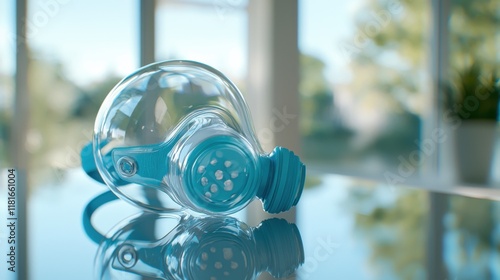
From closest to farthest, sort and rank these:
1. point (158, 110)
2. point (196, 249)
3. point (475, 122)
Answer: point (196, 249), point (158, 110), point (475, 122)

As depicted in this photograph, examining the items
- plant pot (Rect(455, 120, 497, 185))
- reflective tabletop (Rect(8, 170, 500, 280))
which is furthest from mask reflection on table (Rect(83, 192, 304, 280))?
plant pot (Rect(455, 120, 497, 185))

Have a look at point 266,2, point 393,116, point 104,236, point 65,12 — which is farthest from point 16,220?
point 393,116

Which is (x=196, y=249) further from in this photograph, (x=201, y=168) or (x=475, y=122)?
(x=475, y=122)

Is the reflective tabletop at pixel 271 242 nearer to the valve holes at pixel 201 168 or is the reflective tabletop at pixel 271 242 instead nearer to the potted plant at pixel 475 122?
the valve holes at pixel 201 168

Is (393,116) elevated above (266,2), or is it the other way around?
(266,2)

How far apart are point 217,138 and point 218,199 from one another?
65 mm

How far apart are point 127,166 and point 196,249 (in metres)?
0.17

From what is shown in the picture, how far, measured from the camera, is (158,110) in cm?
53

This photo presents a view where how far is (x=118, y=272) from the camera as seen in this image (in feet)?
1.10

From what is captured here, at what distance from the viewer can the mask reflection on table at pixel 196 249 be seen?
339 mm

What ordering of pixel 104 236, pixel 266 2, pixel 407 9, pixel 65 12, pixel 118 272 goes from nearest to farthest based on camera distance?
pixel 118 272 → pixel 104 236 → pixel 65 12 → pixel 266 2 → pixel 407 9

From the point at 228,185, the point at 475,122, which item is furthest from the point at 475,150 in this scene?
the point at 228,185

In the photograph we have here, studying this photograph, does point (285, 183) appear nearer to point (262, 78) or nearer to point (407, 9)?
point (262, 78)

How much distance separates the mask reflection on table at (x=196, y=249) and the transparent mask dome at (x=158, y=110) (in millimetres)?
58
